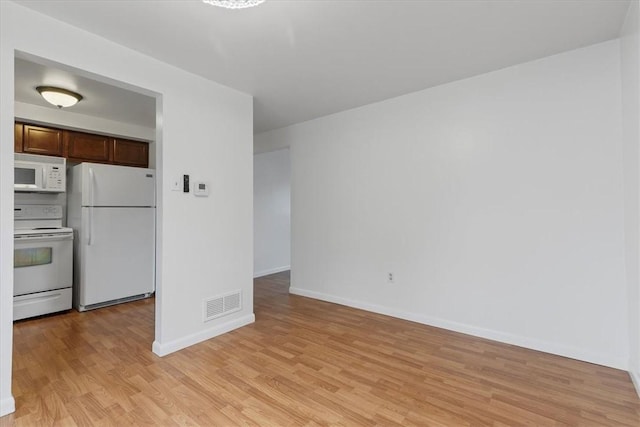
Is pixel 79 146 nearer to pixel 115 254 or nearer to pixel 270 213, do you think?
pixel 115 254

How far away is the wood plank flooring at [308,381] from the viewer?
67.5 inches

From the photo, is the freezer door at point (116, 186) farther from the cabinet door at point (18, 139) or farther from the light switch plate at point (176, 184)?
the light switch plate at point (176, 184)

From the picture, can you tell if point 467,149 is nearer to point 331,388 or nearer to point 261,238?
point 331,388

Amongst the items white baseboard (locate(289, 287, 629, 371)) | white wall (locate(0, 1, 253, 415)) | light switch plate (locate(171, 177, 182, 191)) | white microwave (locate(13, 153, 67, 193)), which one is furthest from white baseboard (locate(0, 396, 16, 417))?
white baseboard (locate(289, 287, 629, 371))

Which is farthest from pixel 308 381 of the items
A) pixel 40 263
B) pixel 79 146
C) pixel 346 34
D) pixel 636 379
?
pixel 79 146

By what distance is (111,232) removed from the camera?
3783mm

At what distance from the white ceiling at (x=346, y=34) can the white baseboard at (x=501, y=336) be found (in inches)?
94.1

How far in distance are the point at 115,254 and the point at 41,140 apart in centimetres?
164

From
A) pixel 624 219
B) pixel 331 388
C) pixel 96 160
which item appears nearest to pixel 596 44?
pixel 624 219

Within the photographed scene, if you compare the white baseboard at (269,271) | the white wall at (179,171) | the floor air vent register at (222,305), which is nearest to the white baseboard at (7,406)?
the white wall at (179,171)

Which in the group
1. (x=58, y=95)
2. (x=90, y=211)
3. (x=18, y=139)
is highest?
(x=58, y=95)

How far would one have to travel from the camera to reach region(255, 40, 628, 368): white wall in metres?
2.28

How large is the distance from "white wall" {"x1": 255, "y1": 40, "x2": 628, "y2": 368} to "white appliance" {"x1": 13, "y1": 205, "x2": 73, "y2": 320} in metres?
3.20

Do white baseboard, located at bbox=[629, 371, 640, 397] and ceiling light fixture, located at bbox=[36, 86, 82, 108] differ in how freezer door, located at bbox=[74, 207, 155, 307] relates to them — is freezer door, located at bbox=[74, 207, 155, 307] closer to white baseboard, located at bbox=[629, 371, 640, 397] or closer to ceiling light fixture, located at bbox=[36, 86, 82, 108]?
ceiling light fixture, located at bbox=[36, 86, 82, 108]
